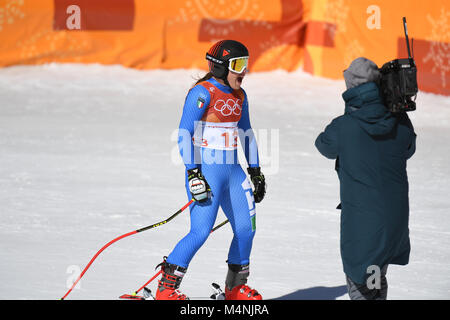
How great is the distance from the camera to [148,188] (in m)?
7.36

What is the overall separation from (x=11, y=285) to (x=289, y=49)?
8.98m

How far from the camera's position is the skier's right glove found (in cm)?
421

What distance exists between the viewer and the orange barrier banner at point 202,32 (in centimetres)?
1200

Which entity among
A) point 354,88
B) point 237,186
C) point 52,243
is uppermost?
point 354,88

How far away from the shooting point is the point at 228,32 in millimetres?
12711

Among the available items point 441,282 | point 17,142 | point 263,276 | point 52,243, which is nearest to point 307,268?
point 263,276

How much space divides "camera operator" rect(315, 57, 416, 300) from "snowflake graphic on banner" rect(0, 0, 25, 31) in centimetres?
935

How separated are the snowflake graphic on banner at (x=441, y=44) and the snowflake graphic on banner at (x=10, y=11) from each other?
614 cm

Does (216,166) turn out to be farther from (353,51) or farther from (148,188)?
(353,51)

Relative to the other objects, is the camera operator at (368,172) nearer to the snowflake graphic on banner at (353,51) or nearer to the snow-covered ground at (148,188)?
the snow-covered ground at (148,188)

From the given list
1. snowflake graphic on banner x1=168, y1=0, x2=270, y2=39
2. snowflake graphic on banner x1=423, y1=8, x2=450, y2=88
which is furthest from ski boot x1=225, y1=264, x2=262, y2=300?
snowflake graphic on banner x1=168, y1=0, x2=270, y2=39

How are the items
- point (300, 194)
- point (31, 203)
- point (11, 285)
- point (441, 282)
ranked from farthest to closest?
point (300, 194)
point (31, 203)
point (441, 282)
point (11, 285)

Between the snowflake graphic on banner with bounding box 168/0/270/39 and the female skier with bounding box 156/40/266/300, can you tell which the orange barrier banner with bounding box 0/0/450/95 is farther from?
the female skier with bounding box 156/40/266/300

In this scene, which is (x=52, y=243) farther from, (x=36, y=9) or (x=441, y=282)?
(x=36, y=9)
